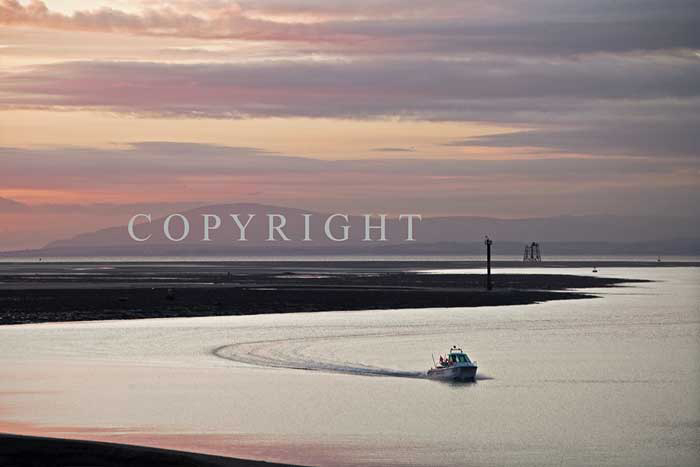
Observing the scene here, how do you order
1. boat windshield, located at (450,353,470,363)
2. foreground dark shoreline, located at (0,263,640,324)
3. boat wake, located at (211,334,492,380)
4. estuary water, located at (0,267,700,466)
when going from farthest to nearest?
foreground dark shoreline, located at (0,263,640,324)
boat wake, located at (211,334,492,380)
boat windshield, located at (450,353,470,363)
estuary water, located at (0,267,700,466)

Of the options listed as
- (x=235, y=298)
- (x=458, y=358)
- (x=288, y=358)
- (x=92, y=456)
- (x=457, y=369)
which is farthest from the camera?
(x=235, y=298)

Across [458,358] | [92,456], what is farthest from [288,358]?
[92,456]

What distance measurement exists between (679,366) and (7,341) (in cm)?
3915

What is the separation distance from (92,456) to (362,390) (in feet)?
65.9

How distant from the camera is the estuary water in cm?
3556

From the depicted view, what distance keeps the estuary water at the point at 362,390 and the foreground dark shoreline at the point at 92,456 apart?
2.17 m

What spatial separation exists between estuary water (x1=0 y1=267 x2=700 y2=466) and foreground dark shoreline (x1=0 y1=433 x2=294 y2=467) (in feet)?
7.11

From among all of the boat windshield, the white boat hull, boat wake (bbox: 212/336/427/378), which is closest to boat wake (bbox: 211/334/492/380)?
boat wake (bbox: 212/336/427/378)

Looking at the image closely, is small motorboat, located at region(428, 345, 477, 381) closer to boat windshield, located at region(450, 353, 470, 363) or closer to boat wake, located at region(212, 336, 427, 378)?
boat windshield, located at region(450, 353, 470, 363)

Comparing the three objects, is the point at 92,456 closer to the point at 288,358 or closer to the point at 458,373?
the point at 458,373

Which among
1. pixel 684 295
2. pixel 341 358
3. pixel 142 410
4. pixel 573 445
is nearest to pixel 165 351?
pixel 341 358

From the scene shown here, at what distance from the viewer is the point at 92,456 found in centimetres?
3048

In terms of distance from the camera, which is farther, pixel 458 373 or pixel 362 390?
pixel 458 373

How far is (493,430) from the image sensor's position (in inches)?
1529
